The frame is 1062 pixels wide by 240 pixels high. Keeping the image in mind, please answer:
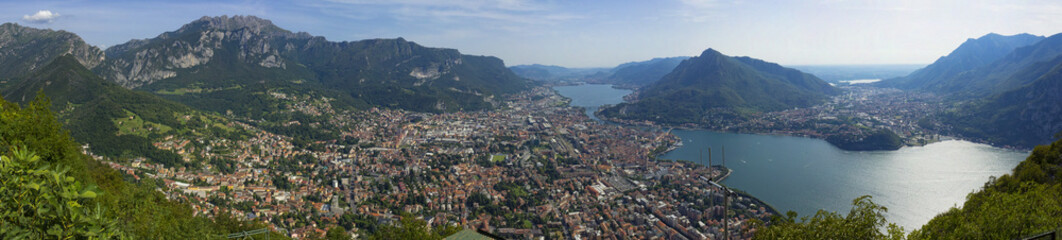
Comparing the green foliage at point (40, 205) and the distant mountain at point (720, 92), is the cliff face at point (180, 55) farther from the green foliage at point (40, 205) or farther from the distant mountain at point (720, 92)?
the green foliage at point (40, 205)

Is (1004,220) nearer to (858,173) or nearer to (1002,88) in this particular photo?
(858,173)

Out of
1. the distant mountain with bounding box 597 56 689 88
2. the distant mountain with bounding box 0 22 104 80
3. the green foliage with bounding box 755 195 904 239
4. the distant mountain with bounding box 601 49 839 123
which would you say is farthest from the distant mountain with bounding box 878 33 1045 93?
the distant mountain with bounding box 0 22 104 80

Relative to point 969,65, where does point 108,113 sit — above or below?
below

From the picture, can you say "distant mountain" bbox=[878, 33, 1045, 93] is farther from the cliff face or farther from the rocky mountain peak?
the rocky mountain peak

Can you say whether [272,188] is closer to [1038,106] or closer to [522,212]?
[522,212]

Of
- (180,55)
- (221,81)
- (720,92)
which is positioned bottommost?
(720,92)

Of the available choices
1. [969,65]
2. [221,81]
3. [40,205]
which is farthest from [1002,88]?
[221,81]

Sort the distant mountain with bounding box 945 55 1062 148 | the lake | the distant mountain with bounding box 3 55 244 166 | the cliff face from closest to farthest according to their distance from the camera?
the lake → the distant mountain with bounding box 3 55 244 166 → the distant mountain with bounding box 945 55 1062 148 → the cliff face
